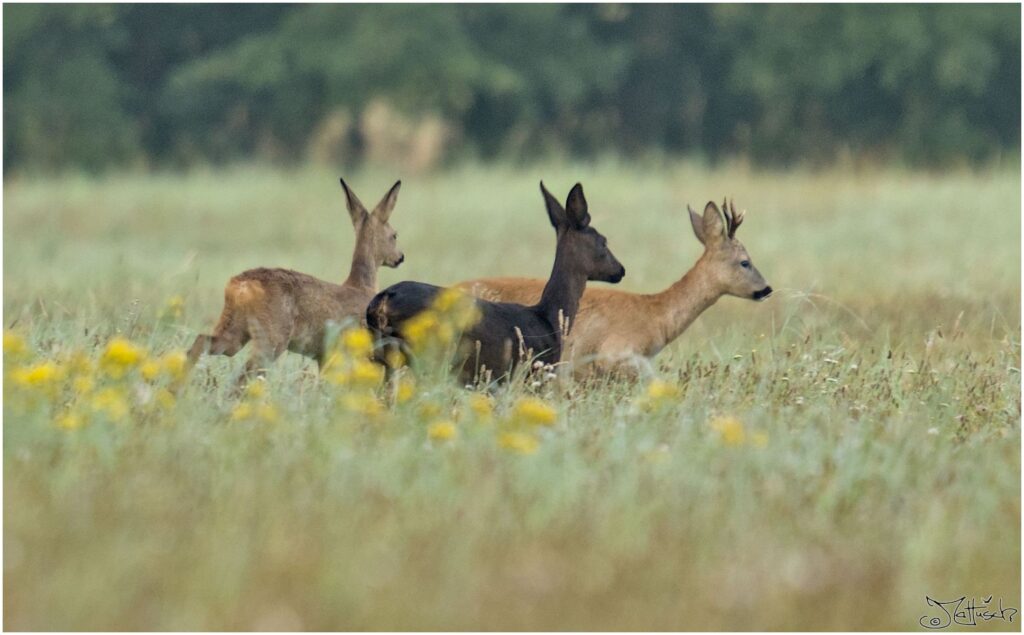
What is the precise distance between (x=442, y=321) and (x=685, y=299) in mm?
1714

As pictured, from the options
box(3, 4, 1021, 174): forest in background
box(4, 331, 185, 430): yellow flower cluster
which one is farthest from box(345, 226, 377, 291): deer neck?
box(3, 4, 1021, 174): forest in background

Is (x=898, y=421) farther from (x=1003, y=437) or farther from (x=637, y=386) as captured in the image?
(x=637, y=386)

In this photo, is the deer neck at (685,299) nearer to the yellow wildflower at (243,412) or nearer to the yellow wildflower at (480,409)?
the yellow wildflower at (480,409)

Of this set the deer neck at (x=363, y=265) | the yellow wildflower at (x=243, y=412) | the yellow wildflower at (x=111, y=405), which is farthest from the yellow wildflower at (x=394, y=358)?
the deer neck at (x=363, y=265)

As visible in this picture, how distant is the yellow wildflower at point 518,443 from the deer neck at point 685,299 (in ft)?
8.38

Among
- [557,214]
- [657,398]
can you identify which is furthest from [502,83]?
[657,398]

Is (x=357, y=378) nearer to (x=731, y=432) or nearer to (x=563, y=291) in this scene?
(x=731, y=432)

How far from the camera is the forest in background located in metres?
28.3

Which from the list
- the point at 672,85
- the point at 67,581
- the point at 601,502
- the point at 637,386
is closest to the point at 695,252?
the point at 637,386

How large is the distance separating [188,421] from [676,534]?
1.64 m

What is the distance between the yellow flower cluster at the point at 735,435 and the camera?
5223 mm

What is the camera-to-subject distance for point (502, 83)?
91.2 ft

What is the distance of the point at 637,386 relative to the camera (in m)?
6.84

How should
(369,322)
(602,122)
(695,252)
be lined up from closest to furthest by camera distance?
(369,322)
(695,252)
(602,122)
